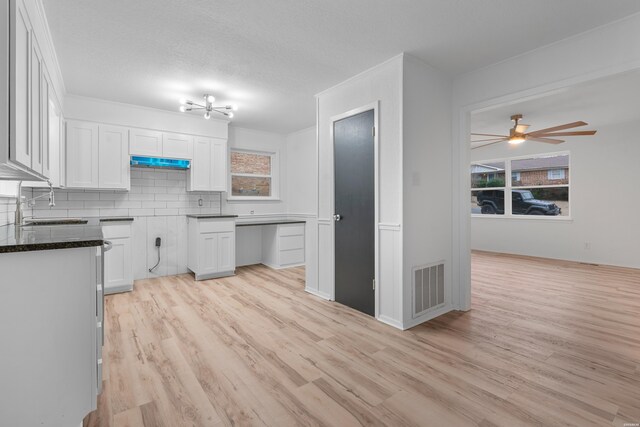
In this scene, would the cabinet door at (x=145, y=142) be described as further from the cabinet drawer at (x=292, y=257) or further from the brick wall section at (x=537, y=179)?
the brick wall section at (x=537, y=179)

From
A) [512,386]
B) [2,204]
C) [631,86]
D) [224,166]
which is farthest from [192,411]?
[631,86]

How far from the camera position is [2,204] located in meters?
2.44

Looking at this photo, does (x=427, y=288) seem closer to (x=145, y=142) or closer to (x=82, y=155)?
(x=145, y=142)

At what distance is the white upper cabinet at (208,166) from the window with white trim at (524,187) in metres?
6.09

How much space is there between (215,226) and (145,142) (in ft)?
5.21

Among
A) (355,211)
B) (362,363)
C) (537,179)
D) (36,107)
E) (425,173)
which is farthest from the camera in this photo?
(537,179)

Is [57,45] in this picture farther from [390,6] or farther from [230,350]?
[230,350]

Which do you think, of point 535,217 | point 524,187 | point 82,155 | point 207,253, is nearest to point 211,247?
point 207,253

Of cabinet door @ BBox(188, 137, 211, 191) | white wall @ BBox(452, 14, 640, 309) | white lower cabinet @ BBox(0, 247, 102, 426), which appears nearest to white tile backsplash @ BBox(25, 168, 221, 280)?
cabinet door @ BBox(188, 137, 211, 191)

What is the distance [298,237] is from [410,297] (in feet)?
10.0

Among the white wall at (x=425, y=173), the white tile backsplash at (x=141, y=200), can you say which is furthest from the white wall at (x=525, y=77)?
the white tile backsplash at (x=141, y=200)

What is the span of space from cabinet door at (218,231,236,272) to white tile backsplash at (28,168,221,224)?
0.77 meters

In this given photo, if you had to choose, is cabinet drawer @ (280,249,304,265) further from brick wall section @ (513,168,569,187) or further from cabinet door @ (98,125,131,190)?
brick wall section @ (513,168,569,187)

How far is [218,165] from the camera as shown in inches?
199
